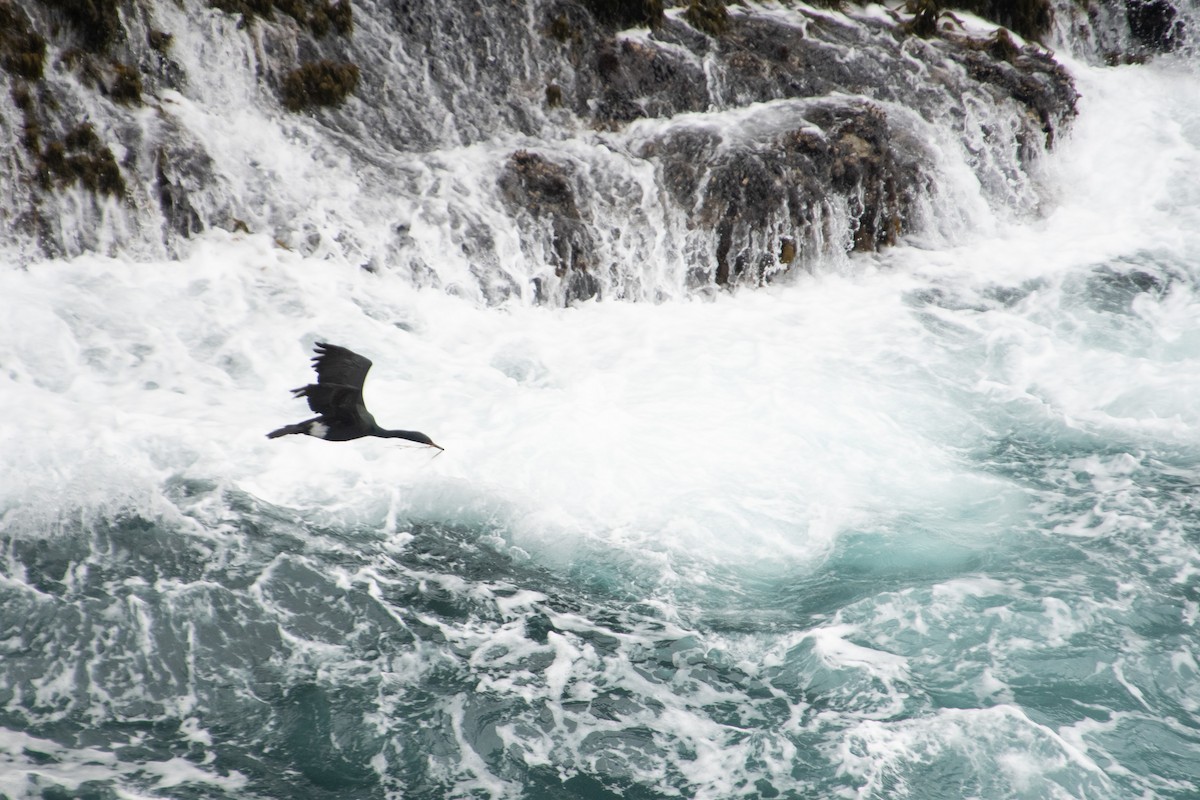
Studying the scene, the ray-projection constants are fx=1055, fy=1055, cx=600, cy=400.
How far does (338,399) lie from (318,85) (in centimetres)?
561

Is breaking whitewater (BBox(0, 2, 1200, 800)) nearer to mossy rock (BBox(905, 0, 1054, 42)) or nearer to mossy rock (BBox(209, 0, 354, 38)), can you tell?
mossy rock (BBox(209, 0, 354, 38))

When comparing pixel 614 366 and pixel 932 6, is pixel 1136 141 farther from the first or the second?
pixel 614 366

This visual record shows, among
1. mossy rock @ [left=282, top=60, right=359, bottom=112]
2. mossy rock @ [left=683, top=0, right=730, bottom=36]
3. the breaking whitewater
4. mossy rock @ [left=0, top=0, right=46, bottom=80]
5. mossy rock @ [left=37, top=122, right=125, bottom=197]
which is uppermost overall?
mossy rock @ [left=683, top=0, right=730, bottom=36]

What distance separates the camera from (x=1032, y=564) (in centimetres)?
678

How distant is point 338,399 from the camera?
613cm

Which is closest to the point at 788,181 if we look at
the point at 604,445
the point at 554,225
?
the point at 554,225

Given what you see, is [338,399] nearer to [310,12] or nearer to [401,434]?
[401,434]

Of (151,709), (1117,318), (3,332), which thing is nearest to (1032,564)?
(1117,318)

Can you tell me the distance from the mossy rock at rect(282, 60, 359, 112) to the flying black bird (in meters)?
5.30

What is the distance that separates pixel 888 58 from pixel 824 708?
9.96 metres

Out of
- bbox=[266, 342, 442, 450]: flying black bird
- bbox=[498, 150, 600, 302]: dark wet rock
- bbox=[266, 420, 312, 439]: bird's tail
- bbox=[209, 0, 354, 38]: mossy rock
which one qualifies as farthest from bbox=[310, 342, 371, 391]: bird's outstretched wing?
bbox=[209, 0, 354, 38]: mossy rock

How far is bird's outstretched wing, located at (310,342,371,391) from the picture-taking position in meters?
5.94

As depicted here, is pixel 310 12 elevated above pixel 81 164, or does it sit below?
above

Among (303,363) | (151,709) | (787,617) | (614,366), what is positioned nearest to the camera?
(151,709)
